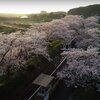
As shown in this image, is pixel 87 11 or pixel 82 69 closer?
pixel 82 69

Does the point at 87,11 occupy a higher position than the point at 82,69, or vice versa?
the point at 82,69

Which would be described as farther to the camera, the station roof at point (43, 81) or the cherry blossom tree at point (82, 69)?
the cherry blossom tree at point (82, 69)

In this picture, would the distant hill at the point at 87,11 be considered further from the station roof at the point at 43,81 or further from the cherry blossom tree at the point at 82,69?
the station roof at the point at 43,81

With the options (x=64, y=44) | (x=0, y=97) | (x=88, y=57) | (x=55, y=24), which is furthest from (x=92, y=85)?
(x=55, y=24)

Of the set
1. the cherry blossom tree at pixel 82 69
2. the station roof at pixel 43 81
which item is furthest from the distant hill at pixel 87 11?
the station roof at pixel 43 81

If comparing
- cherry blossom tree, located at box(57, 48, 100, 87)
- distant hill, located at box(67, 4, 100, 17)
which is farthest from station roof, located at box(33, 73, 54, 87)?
distant hill, located at box(67, 4, 100, 17)

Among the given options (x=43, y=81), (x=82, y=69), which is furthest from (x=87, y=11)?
(x=43, y=81)

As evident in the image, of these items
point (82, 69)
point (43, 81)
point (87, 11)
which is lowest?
point (43, 81)

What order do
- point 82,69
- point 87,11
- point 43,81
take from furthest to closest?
point 87,11 → point 82,69 → point 43,81

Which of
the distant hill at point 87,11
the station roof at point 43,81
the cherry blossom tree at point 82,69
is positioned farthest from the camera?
the distant hill at point 87,11

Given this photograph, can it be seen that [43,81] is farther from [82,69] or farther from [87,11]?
[87,11]

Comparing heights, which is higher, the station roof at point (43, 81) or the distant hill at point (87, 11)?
the distant hill at point (87, 11)
